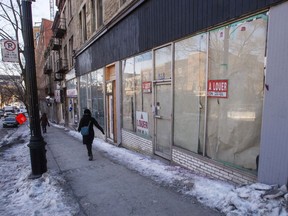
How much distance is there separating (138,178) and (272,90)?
3.33m

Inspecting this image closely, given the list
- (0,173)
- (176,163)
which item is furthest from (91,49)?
(176,163)

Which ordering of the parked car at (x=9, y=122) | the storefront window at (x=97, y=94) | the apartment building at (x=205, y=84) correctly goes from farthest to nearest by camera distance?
the parked car at (x=9, y=122) < the storefront window at (x=97, y=94) < the apartment building at (x=205, y=84)

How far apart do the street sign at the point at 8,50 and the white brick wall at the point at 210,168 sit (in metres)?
5.82

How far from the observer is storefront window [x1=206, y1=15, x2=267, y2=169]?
3859 mm

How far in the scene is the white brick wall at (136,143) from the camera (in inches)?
287

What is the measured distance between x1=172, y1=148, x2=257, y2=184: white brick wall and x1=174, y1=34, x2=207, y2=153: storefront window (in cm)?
21

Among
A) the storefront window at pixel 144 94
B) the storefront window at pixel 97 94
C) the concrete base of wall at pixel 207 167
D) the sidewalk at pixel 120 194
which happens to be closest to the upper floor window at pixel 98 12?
the storefront window at pixel 97 94

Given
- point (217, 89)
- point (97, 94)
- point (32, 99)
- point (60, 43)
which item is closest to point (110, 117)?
point (97, 94)

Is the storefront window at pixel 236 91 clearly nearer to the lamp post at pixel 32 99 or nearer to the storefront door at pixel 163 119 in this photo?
the storefront door at pixel 163 119

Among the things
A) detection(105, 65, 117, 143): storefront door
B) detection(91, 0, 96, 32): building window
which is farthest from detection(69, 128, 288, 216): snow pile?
detection(91, 0, 96, 32): building window

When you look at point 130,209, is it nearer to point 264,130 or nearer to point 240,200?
point 240,200

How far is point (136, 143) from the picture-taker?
8078mm

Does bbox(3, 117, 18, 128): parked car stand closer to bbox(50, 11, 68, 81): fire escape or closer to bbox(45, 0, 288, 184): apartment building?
bbox(50, 11, 68, 81): fire escape

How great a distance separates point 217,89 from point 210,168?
1694 mm
